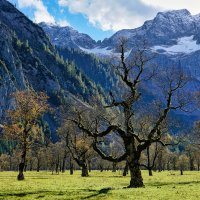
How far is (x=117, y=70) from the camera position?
50406 mm

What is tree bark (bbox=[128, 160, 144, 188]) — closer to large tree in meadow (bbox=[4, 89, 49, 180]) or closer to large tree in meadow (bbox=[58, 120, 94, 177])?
large tree in meadow (bbox=[4, 89, 49, 180])

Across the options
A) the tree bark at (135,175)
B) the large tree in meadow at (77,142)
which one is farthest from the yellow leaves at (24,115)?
the tree bark at (135,175)

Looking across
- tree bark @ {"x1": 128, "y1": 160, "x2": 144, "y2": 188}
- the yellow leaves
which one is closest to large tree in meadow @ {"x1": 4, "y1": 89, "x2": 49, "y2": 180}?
the yellow leaves

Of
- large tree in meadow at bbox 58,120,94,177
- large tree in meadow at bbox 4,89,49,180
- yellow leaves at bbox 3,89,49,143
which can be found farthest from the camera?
large tree in meadow at bbox 58,120,94,177

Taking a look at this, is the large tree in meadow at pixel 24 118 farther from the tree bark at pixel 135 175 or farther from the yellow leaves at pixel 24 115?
the tree bark at pixel 135 175

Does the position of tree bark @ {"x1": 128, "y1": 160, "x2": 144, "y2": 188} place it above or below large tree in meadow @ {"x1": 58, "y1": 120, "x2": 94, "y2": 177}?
below

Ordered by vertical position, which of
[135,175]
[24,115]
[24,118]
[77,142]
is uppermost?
[24,115]

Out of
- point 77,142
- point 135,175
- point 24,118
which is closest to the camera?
point 135,175

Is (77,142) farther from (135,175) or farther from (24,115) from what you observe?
(135,175)

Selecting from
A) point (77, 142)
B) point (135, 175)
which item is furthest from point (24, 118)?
point (135, 175)

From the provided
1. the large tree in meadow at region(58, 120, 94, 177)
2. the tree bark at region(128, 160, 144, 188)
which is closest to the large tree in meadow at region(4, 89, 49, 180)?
the large tree in meadow at region(58, 120, 94, 177)

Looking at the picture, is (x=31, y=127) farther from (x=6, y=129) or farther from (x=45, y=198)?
(x=45, y=198)

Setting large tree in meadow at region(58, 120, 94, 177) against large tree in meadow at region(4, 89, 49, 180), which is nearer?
large tree in meadow at region(4, 89, 49, 180)

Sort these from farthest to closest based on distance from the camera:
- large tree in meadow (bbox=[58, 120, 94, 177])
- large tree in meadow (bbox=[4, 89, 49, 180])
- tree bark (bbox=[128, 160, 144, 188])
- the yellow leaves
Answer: large tree in meadow (bbox=[58, 120, 94, 177]), the yellow leaves, large tree in meadow (bbox=[4, 89, 49, 180]), tree bark (bbox=[128, 160, 144, 188])
